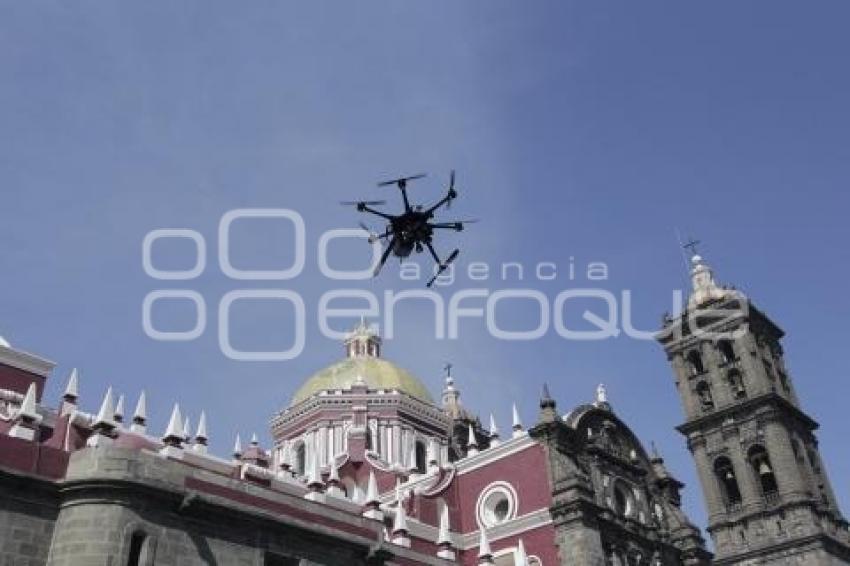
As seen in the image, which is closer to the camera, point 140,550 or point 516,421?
point 140,550

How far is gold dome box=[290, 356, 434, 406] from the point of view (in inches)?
1773

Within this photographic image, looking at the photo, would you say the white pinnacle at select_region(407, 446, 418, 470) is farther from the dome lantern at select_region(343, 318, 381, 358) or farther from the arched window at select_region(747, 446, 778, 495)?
the arched window at select_region(747, 446, 778, 495)

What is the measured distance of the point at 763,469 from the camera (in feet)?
142

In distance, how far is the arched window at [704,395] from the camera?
154ft

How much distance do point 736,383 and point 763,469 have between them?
511cm

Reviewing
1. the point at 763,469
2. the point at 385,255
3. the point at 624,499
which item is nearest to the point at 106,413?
the point at 385,255

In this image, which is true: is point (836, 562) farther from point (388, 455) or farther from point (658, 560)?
point (388, 455)

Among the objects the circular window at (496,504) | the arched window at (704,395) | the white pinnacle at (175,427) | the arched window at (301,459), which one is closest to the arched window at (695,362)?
the arched window at (704,395)

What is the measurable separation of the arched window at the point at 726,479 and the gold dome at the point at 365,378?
1509 cm

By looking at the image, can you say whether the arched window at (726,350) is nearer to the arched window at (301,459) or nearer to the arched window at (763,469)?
the arched window at (763,469)

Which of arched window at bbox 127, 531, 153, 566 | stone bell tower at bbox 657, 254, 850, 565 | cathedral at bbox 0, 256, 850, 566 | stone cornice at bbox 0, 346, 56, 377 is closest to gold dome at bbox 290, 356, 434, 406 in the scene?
cathedral at bbox 0, 256, 850, 566

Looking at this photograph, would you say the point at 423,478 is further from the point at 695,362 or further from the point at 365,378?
the point at 695,362

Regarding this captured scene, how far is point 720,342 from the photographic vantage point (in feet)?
157

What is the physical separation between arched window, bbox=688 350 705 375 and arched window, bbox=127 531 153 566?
37237 mm
